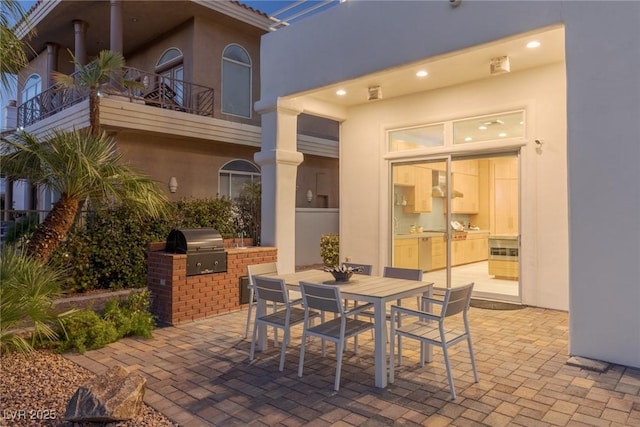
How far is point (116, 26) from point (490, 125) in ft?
27.2

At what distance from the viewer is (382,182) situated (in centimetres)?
806

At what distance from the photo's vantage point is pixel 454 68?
6238mm

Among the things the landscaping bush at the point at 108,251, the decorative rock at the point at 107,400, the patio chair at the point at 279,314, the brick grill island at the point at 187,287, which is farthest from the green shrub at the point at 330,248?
the decorative rock at the point at 107,400

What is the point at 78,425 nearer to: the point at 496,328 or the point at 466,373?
the point at 466,373

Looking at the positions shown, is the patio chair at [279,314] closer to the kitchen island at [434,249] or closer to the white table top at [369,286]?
the white table top at [369,286]

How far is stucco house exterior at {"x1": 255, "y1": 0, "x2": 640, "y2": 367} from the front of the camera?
401 centimetres

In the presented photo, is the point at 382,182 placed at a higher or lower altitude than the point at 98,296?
higher

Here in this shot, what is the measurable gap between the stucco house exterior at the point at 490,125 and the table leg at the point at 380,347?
2046mm

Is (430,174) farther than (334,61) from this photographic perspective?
Yes

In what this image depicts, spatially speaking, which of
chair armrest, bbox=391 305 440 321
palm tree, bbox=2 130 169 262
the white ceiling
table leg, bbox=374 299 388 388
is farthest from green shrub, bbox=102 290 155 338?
the white ceiling

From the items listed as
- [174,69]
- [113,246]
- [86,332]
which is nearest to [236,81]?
[174,69]

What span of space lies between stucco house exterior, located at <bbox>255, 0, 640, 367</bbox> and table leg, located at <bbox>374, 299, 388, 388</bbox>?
2046 millimetres

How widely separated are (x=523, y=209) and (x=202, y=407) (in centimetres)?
531

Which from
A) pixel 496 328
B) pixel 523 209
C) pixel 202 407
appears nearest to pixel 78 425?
pixel 202 407
